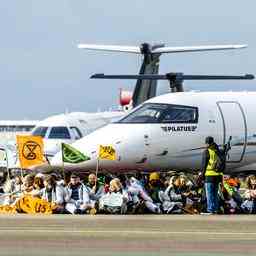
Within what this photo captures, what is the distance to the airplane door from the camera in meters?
26.1

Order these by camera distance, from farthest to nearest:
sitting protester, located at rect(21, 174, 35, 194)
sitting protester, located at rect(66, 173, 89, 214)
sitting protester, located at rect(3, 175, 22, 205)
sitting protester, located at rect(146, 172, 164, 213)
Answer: sitting protester, located at rect(3, 175, 22, 205)
sitting protester, located at rect(21, 174, 35, 194)
sitting protester, located at rect(146, 172, 164, 213)
sitting protester, located at rect(66, 173, 89, 214)

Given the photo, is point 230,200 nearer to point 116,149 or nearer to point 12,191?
point 116,149

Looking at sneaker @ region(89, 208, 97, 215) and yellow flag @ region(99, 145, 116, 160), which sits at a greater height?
yellow flag @ region(99, 145, 116, 160)

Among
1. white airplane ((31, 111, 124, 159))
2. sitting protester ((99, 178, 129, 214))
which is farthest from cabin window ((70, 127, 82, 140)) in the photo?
sitting protester ((99, 178, 129, 214))

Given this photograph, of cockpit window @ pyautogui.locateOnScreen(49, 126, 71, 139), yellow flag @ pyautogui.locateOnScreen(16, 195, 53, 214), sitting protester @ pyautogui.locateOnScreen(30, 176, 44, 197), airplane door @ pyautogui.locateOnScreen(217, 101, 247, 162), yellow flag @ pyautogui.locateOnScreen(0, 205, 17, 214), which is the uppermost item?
airplane door @ pyautogui.locateOnScreen(217, 101, 247, 162)

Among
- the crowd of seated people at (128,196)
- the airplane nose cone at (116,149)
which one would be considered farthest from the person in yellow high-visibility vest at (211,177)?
the airplane nose cone at (116,149)

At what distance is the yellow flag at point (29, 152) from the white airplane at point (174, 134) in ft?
1.68

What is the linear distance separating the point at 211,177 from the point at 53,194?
356cm

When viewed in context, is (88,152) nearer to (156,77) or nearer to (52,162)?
(52,162)

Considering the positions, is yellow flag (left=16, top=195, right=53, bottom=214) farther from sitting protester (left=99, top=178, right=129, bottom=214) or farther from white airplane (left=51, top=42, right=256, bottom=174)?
white airplane (left=51, top=42, right=256, bottom=174)

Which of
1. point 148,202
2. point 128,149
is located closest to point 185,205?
point 148,202

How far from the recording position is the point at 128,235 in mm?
15953

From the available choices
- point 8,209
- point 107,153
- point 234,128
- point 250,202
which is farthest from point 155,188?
point 234,128

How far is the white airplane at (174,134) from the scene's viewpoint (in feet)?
81.9
